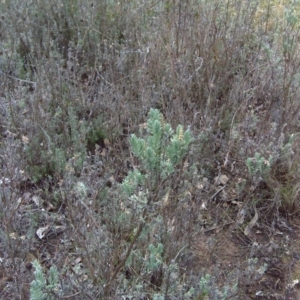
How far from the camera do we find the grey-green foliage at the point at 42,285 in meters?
1.82

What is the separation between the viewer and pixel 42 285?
6.02 ft

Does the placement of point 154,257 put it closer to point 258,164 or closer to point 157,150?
point 157,150

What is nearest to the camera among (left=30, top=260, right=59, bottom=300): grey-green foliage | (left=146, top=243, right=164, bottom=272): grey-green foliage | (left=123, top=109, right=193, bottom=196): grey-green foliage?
(left=123, top=109, right=193, bottom=196): grey-green foliage

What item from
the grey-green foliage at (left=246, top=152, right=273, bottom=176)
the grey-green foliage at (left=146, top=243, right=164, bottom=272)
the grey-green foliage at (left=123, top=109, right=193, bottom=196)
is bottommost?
the grey-green foliage at (left=146, top=243, right=164, bottom=272)

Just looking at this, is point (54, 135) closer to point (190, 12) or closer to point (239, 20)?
point (190, 12)

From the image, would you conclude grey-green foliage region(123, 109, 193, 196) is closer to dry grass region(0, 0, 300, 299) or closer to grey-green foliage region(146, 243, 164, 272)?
dry grass region(0, 0, 300, 299)

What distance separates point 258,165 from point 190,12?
1.72 m

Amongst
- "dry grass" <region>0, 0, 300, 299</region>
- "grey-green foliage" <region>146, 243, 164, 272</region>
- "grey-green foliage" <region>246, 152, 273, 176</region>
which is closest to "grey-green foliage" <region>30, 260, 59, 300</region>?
"dry grass" <region>0, 0, 300, 299</region>

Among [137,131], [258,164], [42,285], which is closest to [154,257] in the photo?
[42,285]

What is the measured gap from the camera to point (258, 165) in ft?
8.28

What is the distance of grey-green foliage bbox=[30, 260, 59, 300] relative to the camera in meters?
1.82

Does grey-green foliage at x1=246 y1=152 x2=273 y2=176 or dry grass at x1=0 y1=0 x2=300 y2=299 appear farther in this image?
grey-green foliage at x1=246 y1=152 x2=273 y2=176

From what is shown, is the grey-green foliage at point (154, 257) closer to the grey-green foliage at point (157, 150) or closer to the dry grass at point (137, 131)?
the dry grass at point (137, 131)

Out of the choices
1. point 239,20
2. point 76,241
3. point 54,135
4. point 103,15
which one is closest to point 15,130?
point 54,135
